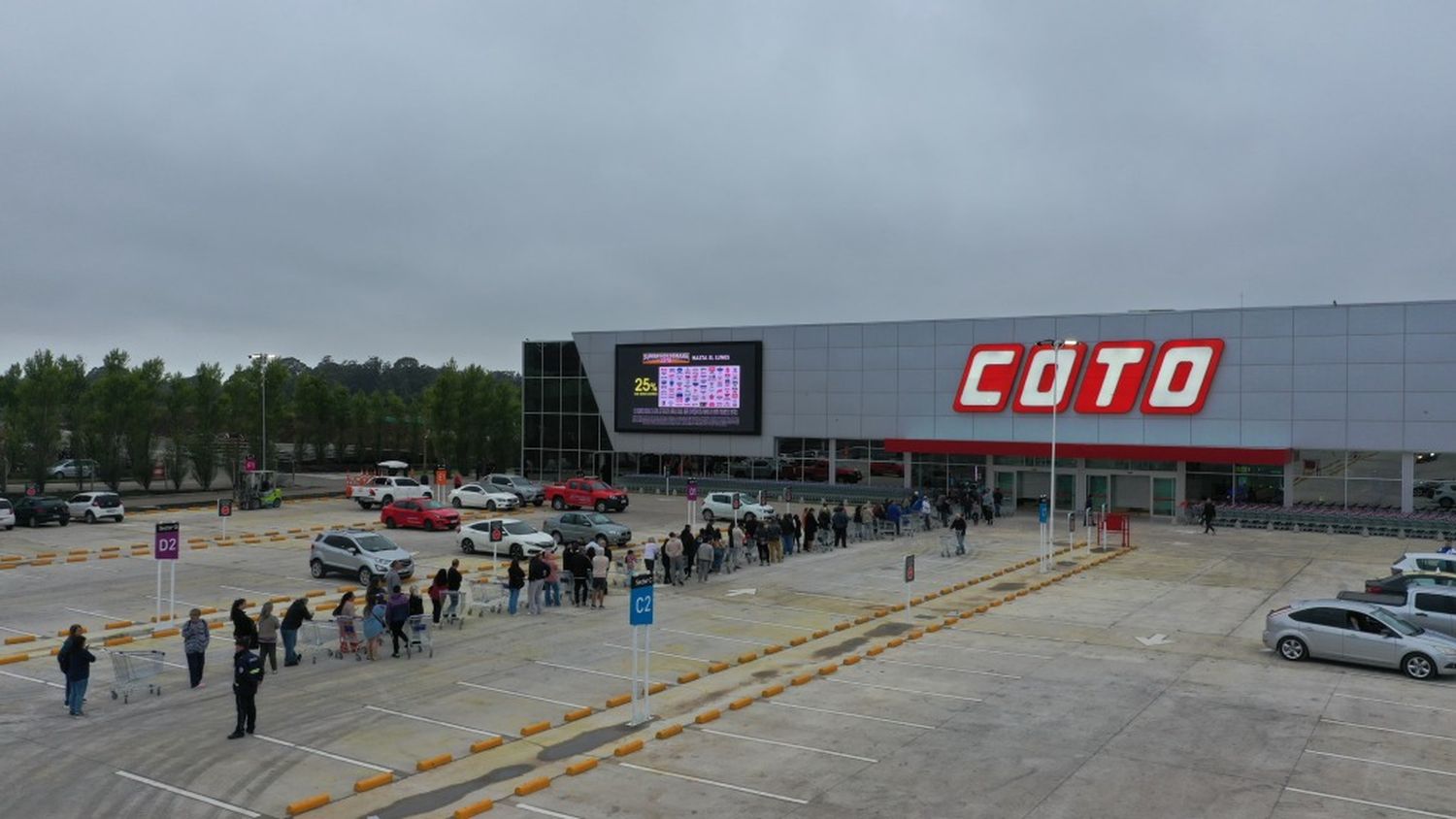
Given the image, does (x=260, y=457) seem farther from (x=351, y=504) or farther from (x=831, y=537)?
(x=831, y=537)

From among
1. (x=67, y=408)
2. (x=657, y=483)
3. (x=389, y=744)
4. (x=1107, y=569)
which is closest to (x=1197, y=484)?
(x=1107, y=569)

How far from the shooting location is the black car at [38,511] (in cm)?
4416

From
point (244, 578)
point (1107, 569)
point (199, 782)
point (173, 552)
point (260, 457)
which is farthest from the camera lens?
point (260, 457)

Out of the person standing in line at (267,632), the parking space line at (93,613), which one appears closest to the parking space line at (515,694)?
the person standing in line at (267,632)

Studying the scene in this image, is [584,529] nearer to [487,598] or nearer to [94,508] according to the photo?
[487,598]

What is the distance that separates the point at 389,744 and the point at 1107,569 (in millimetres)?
24725

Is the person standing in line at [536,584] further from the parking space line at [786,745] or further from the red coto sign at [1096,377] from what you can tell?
the red coto sign at [1096,377]

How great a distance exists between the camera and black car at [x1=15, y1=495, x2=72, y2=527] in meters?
44.2

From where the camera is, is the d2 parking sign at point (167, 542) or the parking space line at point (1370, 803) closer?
the parking space line at point (1370, 803)

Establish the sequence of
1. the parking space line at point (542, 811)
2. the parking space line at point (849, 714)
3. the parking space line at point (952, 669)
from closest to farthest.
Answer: the parking space line at point (542, 811), the parking space line at point (849, 714), the parking space line at point (952, 669)

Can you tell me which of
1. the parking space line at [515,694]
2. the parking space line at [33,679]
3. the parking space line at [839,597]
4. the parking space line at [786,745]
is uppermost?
the parking space line at [786,745]

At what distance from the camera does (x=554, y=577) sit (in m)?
25.7

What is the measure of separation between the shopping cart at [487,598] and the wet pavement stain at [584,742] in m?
9.28

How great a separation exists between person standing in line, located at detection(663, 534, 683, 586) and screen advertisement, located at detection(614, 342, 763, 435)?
31.8m
